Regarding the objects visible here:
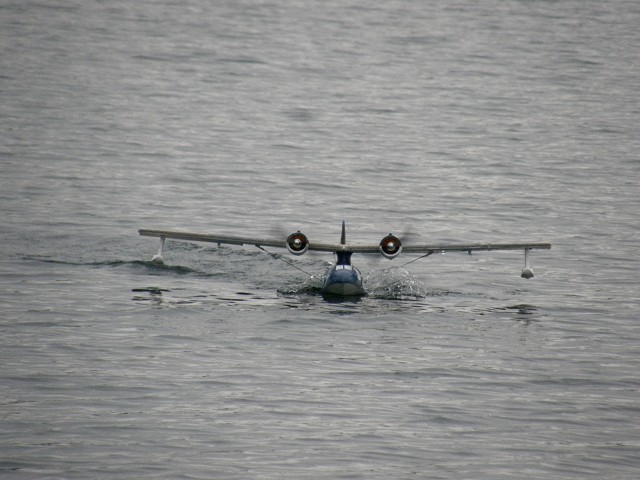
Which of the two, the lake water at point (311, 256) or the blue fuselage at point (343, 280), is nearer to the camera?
the lake water at point (311, 256)

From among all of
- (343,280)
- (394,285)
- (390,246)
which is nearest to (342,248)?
(343,280)

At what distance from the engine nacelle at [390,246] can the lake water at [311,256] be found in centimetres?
216

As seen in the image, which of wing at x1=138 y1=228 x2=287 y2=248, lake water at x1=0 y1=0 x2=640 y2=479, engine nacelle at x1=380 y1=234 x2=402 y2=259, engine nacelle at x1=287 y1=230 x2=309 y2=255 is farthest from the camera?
wing at x1=138 y1=228 x2=287 y2=248

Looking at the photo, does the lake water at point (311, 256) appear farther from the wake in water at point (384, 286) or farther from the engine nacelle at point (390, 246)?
the engine nacelle at point (390, 246)

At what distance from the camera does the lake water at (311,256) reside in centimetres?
3081

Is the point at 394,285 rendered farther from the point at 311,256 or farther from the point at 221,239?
the point at 221,239

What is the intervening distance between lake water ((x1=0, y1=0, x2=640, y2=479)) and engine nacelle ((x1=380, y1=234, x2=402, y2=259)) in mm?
2164

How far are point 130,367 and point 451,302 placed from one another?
1433cm

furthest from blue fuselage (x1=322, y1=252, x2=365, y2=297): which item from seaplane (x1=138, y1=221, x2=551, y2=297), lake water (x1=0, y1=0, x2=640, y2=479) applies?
lake water (x1=0, y1=0, x2=640, y2=479)

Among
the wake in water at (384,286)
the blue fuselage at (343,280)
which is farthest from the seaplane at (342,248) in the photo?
the wake in water at (384,286)

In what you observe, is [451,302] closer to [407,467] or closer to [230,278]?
[230,278]

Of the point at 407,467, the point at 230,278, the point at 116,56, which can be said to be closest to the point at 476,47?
the point at 116,56

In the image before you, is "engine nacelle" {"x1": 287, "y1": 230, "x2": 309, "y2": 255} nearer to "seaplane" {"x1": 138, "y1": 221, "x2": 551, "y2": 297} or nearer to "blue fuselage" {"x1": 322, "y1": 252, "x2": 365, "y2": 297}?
"seaplane" {"x1": 138, "y1": 221, "x2": 551, "y2": 297}

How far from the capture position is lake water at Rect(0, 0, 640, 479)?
30812 mm
